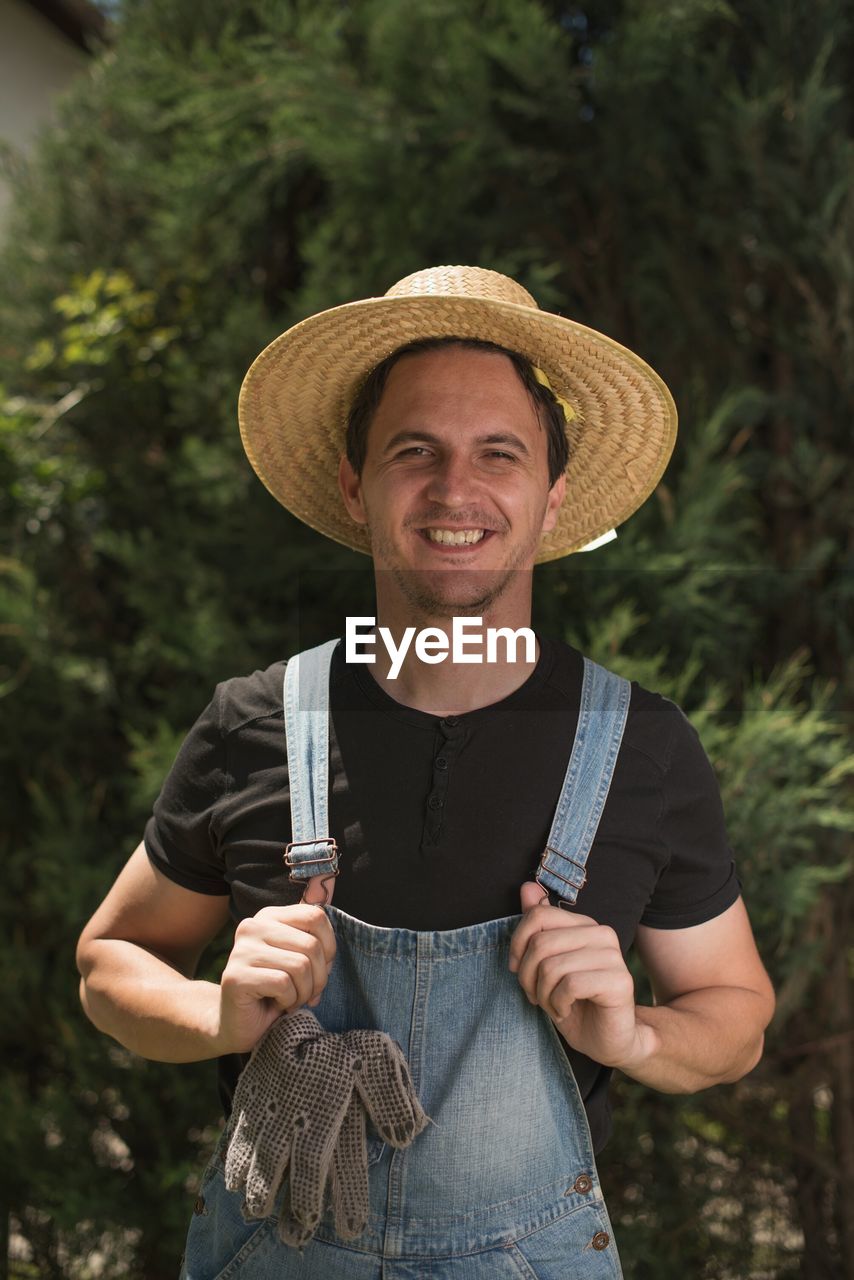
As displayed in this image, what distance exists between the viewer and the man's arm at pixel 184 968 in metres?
1.48

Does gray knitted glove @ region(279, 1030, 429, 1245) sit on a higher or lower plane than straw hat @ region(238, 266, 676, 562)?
lower

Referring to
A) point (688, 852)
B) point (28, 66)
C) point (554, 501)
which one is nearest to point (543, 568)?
point (554, 501)

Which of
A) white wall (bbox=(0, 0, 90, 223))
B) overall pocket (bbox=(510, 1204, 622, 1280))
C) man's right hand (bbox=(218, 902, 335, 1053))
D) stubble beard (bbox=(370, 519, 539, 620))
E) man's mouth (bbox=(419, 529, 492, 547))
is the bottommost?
overall pocket (bbox=(510, 1204, 622, 1280))

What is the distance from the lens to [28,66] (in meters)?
5.41

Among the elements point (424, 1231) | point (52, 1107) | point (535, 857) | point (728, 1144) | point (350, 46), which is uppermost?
point (350, 46)

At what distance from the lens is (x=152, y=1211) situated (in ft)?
10.1

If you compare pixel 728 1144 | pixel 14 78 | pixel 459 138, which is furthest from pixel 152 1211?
pixel 14 78

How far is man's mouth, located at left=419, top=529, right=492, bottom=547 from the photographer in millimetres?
1672

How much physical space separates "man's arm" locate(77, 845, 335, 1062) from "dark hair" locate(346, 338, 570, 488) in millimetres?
762

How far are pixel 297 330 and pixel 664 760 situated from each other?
871 mm

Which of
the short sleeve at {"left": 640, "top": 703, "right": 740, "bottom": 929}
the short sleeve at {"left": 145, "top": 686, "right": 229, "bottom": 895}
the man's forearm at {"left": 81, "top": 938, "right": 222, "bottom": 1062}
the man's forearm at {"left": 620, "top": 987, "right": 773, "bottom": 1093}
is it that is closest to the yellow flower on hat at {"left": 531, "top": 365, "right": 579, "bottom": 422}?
the short sleeve at {"left": 640, "top": 703, "right": 740, "bottom": 929}

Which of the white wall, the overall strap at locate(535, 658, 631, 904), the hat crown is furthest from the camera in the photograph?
the white wall

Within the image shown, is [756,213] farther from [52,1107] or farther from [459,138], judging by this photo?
[52,1107]

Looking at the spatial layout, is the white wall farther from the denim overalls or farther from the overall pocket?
the overall pocket
